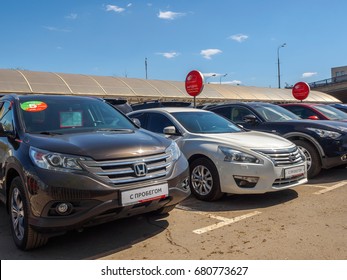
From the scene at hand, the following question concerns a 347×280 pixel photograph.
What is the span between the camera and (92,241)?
4.21m

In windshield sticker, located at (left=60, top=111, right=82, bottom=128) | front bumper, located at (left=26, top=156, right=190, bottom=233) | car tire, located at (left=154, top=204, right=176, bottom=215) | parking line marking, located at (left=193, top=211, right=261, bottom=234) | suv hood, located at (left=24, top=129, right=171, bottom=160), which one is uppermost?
windshield sticker, located at (left=60, top=111, right=82, bottom=128)

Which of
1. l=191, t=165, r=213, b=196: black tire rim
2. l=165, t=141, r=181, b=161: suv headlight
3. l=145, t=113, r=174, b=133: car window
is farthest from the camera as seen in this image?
l=145, t=113, r=174, b=133: car window

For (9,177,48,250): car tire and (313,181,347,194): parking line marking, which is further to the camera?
(313,181,347,194): parking line marking

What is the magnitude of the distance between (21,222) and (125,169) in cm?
130

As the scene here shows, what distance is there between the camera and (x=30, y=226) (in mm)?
3670

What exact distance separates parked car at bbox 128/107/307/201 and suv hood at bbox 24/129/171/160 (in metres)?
1.45

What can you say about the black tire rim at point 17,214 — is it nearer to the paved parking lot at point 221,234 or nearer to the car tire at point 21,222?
the car tire at point 21,222

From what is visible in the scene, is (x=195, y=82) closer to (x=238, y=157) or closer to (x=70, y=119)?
(x=238, y=157)

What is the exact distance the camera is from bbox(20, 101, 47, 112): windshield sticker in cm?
459

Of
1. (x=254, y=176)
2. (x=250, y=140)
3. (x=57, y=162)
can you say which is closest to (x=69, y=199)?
(x=57, y=162)

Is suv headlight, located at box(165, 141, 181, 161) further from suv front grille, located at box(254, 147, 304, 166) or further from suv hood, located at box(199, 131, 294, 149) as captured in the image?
suv front grille, located at box(254, 147, 304, 166)

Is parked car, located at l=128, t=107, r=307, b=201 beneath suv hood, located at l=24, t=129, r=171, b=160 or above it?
beneath

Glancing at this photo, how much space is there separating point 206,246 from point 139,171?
110 centimetres

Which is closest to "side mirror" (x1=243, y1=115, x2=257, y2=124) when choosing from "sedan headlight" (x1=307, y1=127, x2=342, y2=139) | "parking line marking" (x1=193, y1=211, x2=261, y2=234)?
"sedan headlight" (x1=307, y1=127, x2=342, y2=139)
